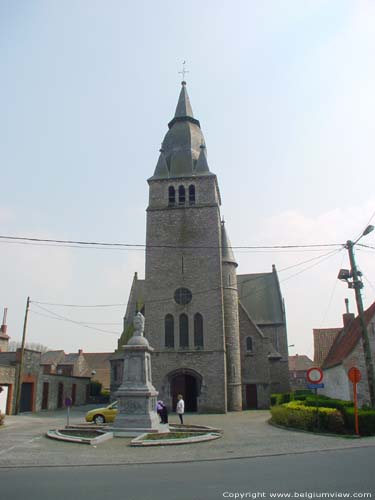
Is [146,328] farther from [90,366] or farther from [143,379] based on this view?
[90,366]

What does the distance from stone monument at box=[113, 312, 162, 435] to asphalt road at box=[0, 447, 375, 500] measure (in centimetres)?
625

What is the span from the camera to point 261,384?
34.6m

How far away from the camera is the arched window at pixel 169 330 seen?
30.9 meters

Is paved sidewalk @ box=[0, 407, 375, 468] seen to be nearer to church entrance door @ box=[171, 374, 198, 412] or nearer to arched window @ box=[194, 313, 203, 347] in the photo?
arched window @ box=[194, 313, 203, 347]

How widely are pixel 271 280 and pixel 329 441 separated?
33.7 m

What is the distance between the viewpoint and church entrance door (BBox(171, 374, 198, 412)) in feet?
100

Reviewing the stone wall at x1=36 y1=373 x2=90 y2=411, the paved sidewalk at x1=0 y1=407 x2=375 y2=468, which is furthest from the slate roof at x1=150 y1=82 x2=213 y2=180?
the paved sidewalk at x1=0 y1=407 x2=375 y2=468

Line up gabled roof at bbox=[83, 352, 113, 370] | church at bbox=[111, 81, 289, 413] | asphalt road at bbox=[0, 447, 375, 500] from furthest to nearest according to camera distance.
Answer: gabled roof at bbox=[83, 352, 113, 370] < church at bbox=[111, 81, 289, 413] < asphalt road at bbox=[0, 447, 375, 500]

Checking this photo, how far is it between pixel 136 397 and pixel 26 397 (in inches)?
734

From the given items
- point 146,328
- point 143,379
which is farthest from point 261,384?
point 143,379

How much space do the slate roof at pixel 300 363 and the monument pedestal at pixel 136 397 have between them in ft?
A: 257

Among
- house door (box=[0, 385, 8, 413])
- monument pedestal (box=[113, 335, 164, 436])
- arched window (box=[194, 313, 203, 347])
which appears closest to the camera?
monument pedestal (box=[113, 335, 164, 436])

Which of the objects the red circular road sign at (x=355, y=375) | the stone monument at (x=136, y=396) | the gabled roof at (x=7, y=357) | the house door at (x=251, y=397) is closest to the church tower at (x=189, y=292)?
the house door at (x=251, y=397)

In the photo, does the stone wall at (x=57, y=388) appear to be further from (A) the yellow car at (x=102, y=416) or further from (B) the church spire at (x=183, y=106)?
(B) the church spire at (x=183, y=106)
